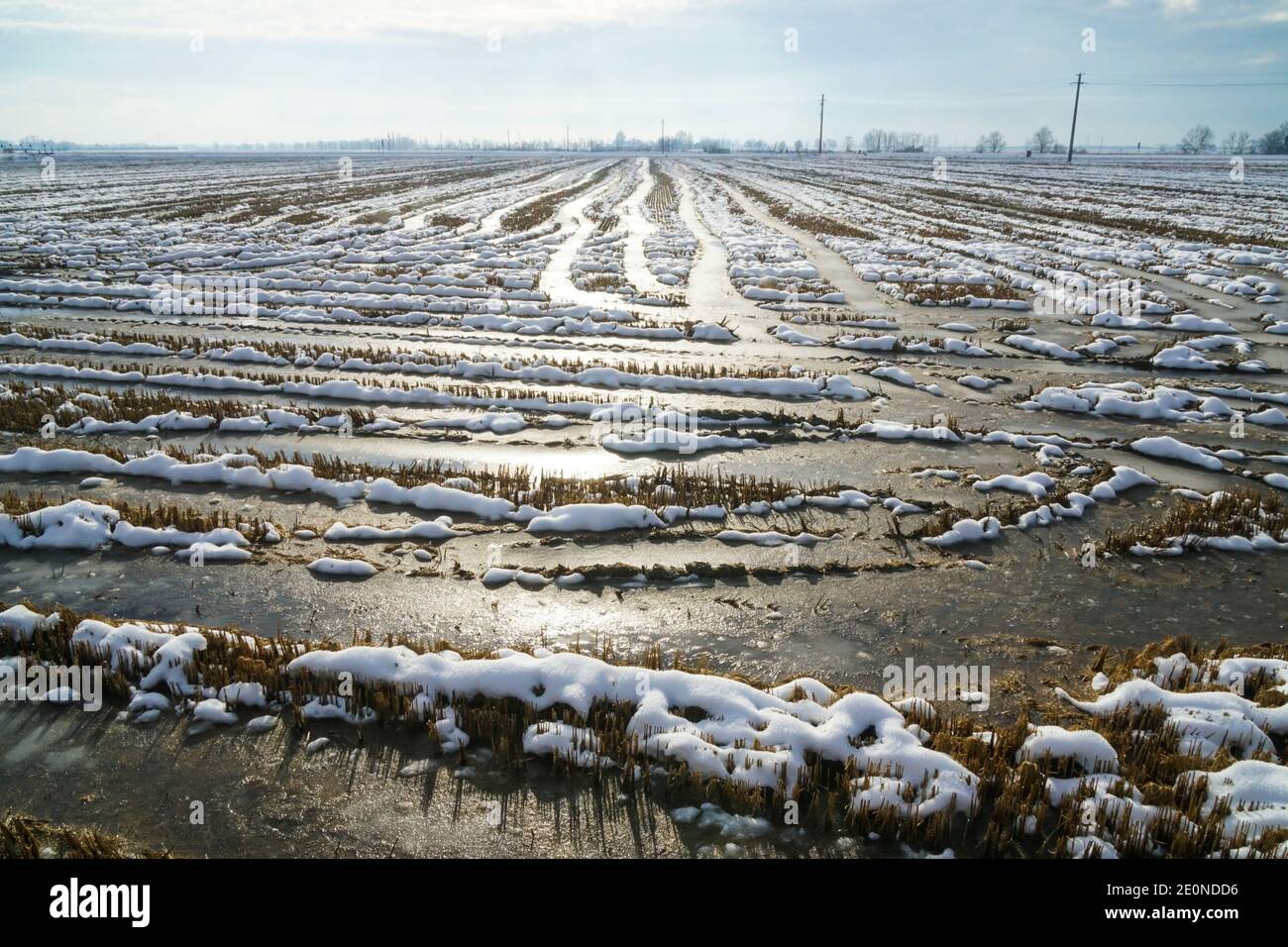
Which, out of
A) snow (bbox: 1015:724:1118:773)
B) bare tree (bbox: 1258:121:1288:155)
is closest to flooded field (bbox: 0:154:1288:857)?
snow (bbox: 1015:724:1118:773)

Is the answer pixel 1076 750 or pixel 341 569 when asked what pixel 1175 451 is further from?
pixel 341 569

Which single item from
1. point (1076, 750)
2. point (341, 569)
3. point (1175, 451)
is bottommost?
point (1076, 750)

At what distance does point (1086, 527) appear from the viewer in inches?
321

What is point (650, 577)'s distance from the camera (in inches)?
287

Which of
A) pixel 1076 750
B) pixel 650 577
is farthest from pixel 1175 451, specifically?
pixel 650 577

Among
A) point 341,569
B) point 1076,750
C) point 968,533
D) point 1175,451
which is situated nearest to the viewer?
point 1076,750

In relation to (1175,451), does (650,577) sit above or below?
below

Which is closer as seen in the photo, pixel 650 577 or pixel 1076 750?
pixel 1076 750

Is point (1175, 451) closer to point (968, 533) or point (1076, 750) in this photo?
point (968, 533)

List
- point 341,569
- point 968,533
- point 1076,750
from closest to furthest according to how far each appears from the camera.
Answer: point 1076,750 < point 341,569 < point 968,533

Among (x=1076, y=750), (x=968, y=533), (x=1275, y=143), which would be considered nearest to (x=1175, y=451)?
(x=968, y=533)

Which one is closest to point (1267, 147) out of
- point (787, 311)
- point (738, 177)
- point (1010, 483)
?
point (738, 177)
